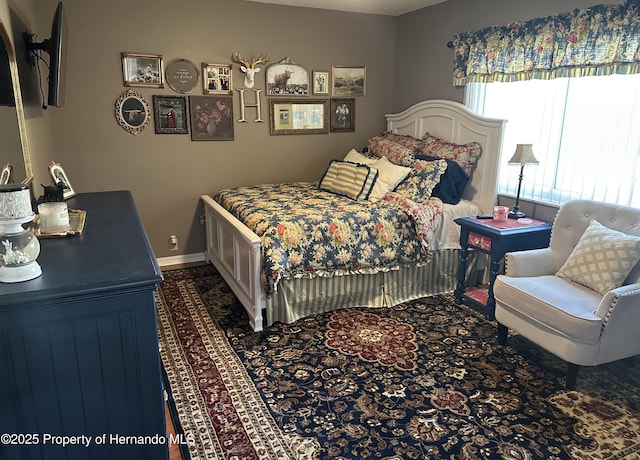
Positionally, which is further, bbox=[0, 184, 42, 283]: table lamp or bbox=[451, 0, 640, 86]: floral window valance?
bbox=[451, 0, 640, 86]: floral window valance

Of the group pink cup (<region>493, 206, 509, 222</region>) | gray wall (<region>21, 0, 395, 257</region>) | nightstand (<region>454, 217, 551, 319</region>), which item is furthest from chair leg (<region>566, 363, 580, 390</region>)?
gray wall (<region>21, 0, 395, 257</region>)

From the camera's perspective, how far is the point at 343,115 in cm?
491

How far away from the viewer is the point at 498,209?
337cm

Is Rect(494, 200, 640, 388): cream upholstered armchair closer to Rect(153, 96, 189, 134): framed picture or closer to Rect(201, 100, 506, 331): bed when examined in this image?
Rect(201, 100, 506, 331): bed

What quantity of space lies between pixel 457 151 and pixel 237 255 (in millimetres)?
2073

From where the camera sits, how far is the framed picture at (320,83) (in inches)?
184

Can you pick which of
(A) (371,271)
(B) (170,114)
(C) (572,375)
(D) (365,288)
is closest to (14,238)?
(A) (371,271)

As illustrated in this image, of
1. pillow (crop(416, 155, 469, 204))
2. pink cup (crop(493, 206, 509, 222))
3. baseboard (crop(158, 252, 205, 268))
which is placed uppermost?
pillow (crop(416, 155, 469, 204))

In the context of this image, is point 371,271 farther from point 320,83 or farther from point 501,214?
point 320,83

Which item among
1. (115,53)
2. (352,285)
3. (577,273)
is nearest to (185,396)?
(352,285)

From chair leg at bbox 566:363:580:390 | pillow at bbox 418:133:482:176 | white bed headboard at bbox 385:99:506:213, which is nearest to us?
chair leg at bbox 566:363:580:390

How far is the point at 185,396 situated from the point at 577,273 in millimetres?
2365

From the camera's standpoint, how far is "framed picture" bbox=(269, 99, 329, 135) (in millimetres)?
4574

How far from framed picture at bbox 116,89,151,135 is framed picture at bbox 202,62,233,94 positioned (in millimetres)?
571
